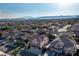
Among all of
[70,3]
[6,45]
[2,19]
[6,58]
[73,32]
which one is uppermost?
[70,3]

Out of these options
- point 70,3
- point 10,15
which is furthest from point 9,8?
point 70,3

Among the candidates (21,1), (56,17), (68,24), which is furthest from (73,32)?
(21,1)

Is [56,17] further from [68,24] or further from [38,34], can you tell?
[38,34]

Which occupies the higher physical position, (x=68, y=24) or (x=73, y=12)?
(x=73, y=12)

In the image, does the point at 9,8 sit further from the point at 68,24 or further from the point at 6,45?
the point at 68,24

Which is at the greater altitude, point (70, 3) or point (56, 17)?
point (70, 3)

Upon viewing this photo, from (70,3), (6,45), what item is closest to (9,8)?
(6,45)

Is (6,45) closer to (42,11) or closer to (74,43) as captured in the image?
(42,11)

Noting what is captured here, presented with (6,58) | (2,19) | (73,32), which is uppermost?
(2,19)
